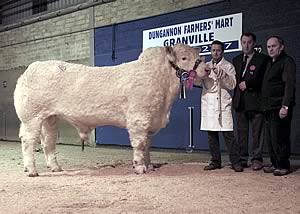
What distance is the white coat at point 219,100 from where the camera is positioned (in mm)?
6039

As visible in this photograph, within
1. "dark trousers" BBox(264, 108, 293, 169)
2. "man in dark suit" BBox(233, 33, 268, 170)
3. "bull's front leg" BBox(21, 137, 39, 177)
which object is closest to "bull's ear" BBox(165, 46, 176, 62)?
"man in dark suit" BBox(233, 33, 268, 170)

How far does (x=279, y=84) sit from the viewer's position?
5.60 metres

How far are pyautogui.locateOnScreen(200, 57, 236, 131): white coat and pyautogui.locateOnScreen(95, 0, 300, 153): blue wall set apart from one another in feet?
6.17

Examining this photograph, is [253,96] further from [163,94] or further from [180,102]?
[180,102]

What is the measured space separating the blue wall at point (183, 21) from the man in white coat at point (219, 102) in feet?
6.01

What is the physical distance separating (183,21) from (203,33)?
0.62m

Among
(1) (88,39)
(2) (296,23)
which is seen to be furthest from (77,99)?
(1) (88,39)

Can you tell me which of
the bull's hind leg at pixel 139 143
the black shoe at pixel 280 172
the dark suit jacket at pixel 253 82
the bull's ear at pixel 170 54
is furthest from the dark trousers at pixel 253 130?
the bull's hind leg at pixel 139 143

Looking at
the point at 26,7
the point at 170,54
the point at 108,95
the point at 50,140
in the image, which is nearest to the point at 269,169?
the point at 170,54

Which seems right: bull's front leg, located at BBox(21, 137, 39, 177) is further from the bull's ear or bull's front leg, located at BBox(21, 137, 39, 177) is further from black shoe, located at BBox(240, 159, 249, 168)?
black shoe, located at BBox(240, 159, 249, 168)

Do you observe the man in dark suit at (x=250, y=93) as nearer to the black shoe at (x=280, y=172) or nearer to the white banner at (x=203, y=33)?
the black shoe at (x=280, y=172)

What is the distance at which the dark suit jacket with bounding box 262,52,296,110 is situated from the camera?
17.8 feet

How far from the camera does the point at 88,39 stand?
38.5 ft

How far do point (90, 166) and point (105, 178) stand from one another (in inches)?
56.1
